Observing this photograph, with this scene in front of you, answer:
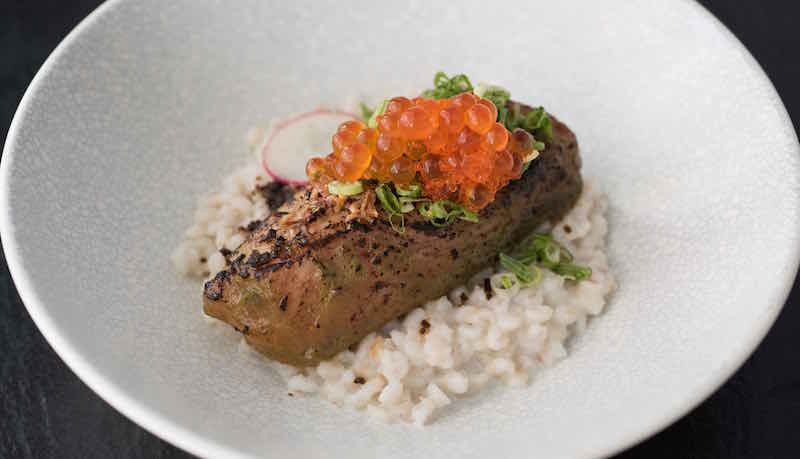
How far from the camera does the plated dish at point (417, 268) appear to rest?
3.94 meters

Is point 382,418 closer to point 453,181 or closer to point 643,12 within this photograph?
point 453,181

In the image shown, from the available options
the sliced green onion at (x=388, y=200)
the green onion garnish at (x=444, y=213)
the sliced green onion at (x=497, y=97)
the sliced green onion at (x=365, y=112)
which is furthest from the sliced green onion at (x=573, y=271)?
the sliced green onion at (x=365, y=112)

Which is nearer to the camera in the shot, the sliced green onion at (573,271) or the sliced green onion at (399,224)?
the sliced green onion at (399,224)

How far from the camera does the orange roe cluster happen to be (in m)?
3.94

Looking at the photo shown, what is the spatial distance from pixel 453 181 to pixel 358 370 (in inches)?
36.7

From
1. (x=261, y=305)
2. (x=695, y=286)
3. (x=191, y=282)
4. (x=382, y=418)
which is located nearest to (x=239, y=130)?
(x=191, y=282)

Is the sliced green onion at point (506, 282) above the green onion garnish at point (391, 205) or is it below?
below

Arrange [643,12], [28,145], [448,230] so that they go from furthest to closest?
[643,12] < [28,145] < [448,230]

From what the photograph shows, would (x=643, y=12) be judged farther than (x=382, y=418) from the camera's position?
Yes

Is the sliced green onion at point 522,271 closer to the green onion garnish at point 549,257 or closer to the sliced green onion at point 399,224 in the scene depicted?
the green onion garnish at point 549,257

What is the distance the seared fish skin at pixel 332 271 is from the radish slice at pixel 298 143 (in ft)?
2.47

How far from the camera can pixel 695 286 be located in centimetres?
423

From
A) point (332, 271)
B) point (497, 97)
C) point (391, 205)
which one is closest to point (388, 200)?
point (391, 205)

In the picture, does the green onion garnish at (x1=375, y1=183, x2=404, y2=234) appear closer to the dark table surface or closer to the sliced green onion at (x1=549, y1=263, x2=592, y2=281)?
the sliced green onion at (x1=549, y1=263, x2=592, y2=281)
